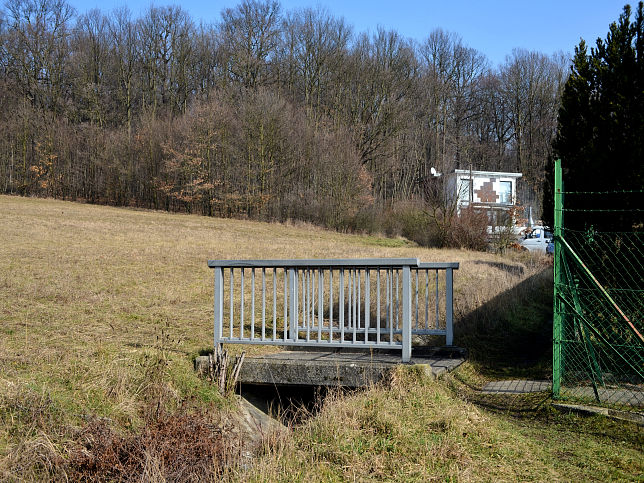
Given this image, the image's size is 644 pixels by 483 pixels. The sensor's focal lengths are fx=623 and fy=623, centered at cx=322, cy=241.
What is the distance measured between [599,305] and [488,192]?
31.7m

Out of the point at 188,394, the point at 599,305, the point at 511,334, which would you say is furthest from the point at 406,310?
the point at 511,334

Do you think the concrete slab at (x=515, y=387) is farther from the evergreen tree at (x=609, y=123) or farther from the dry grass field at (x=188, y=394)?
the evergreen tree at (x=609, y=123)

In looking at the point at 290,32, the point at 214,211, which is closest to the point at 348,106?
the point at 290,32

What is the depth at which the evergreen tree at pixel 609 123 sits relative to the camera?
7957 millimetres

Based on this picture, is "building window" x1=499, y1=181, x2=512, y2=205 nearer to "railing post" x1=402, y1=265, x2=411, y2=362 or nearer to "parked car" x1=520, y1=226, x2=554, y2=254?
"parked car" x1=520, y1=226, x2=554, y2=254

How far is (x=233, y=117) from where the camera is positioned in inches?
1502

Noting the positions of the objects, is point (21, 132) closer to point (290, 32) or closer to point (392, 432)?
point (290, 32)

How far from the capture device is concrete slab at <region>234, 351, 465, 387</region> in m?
7.00

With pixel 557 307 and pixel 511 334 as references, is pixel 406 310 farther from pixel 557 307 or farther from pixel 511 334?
pixel 511 334

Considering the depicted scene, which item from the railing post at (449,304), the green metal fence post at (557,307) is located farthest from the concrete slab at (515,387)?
the railing post at (449,304)

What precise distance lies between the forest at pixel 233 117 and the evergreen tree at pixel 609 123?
2582cm

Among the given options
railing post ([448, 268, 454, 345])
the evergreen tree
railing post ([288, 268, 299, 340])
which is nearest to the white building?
the evergreen tree

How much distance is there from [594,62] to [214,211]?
1265 inches

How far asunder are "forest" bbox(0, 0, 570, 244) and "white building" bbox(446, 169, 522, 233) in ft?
8.25
